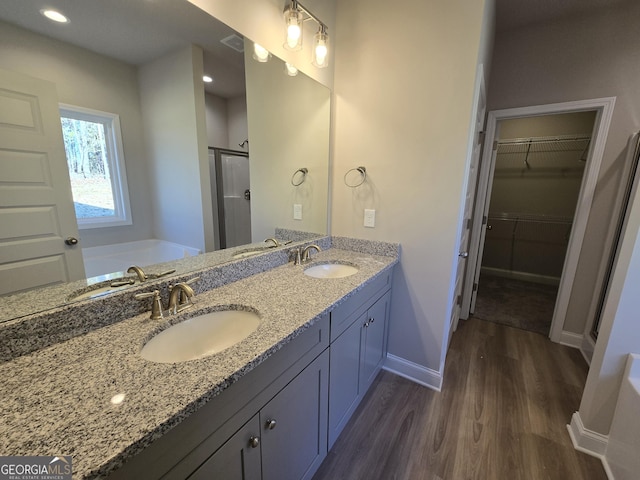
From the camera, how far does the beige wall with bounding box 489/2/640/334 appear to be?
2.02 meters

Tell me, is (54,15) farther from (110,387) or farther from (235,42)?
(110,387)

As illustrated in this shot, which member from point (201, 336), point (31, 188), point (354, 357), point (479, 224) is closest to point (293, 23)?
point (31, 188)

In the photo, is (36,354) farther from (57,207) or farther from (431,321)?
(431,321)

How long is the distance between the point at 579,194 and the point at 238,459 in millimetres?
3016

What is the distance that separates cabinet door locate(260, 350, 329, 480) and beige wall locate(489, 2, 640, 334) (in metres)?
2.55

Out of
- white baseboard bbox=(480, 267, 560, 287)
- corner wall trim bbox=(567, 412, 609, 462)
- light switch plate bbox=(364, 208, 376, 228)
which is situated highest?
light switch plate bbox=(364, 208, 376, 228)

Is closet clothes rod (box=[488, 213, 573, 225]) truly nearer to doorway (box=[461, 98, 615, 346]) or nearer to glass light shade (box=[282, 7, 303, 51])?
doorway (box=[461, 98, 615, 346])

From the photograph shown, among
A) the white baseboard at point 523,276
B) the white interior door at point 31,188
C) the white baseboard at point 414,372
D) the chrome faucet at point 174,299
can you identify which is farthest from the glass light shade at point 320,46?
the white baseboard at point 523,276

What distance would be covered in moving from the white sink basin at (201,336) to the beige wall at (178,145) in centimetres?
39

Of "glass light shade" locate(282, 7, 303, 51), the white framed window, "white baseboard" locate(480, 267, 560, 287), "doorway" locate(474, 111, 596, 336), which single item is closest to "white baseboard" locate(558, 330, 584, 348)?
"doorway" locate(474, 111, 596, 336)

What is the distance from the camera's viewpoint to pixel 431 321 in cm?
183

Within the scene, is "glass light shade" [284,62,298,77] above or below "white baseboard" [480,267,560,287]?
above

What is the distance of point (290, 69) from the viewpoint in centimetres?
162

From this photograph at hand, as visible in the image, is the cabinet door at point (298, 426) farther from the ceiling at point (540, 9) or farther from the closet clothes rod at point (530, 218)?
the closet clothes rod at point (530, 218)
